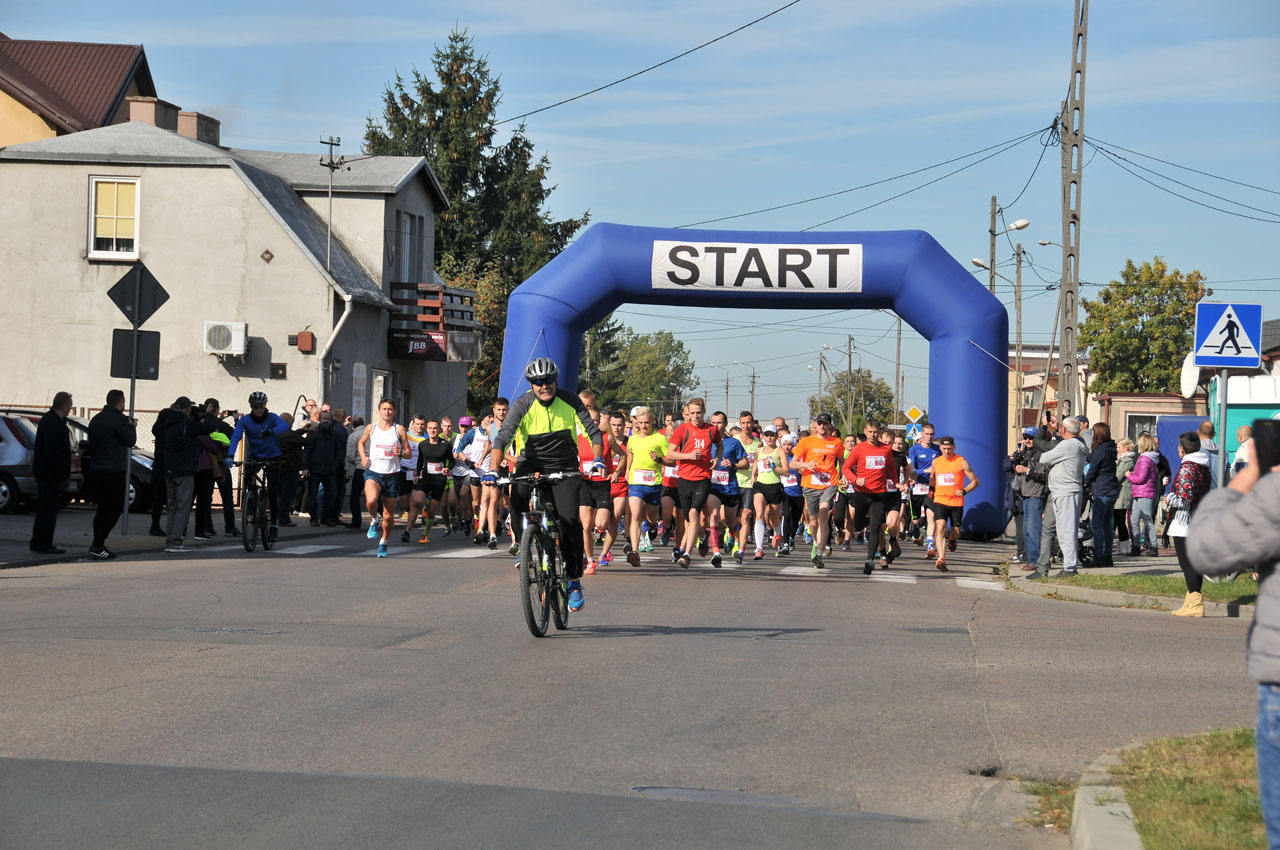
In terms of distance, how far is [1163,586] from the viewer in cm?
1553

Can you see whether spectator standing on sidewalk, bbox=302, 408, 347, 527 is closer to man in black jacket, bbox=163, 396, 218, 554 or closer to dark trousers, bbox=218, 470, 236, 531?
dark trousers, bbox=218, 470, 236, 531

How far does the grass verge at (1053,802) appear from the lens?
5754 millimetres

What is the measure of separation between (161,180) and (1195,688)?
88.2ft

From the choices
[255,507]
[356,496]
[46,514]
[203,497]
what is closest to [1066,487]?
[255,507]

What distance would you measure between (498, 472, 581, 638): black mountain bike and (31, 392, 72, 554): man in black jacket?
7321 millimetres

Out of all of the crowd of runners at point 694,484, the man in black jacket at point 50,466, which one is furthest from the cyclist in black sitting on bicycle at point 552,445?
the man in black jacket at point 50,466

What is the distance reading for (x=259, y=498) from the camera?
17828 millimetres

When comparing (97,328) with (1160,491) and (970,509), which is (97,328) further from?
(1160,491)

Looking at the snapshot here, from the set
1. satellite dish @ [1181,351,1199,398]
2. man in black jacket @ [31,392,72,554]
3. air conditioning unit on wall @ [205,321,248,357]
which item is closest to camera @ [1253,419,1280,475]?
man in black jacket @ [31,392,72,554]

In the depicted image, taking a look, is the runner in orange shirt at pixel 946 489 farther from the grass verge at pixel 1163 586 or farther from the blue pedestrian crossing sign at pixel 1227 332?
the blue pedestrian crossing sign at pixel 1227 332

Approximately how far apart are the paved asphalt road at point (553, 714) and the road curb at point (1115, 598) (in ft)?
3.17

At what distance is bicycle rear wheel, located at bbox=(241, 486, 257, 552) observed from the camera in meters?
17.5

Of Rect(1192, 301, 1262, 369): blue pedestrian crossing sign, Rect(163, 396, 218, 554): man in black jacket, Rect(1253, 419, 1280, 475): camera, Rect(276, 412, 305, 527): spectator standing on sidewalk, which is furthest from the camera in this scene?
Rect(276, 412, 305, 527): spectator standing on sidewalk

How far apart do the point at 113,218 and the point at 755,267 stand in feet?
49.0
